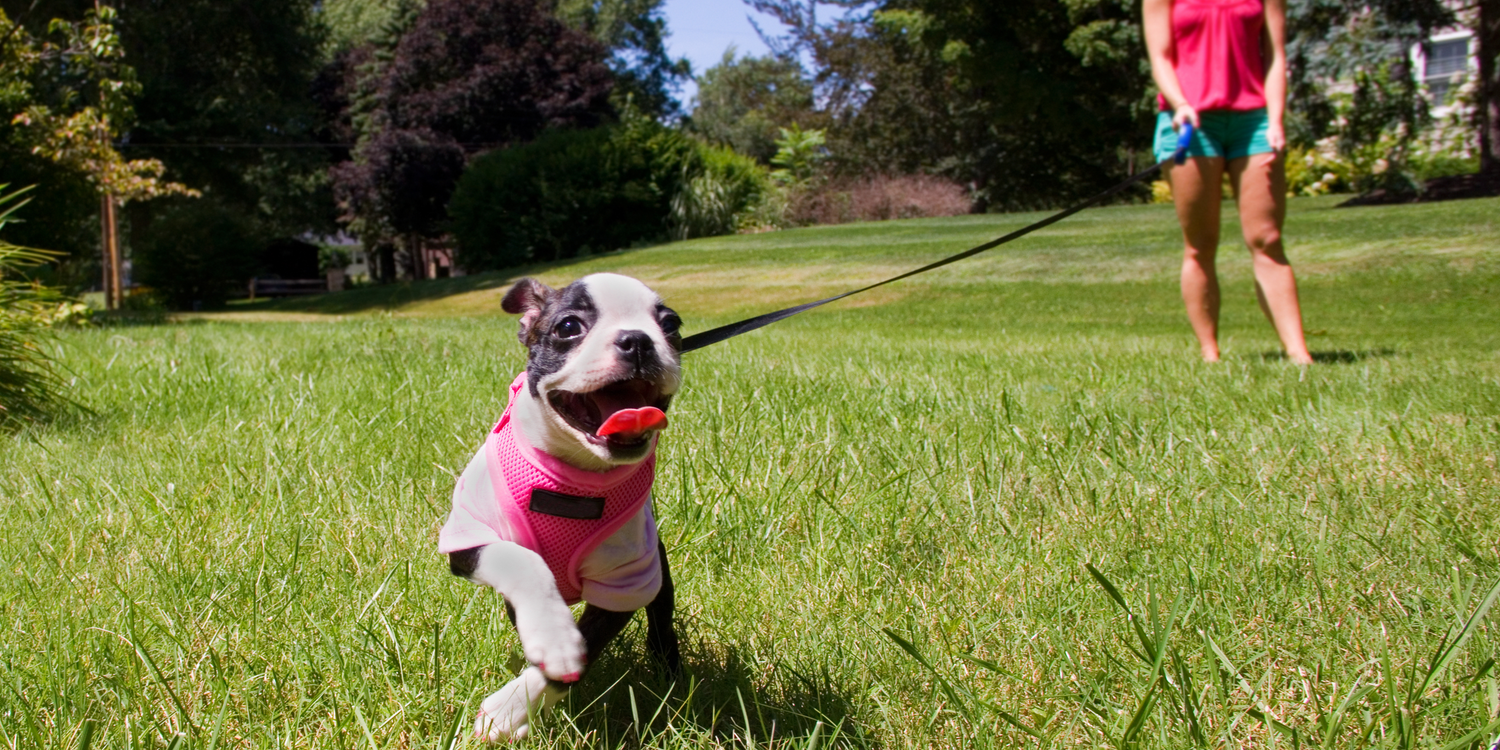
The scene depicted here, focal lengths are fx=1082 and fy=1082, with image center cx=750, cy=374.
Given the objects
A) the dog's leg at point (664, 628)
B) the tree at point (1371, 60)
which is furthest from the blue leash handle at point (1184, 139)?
the tree at point (1371, 60)

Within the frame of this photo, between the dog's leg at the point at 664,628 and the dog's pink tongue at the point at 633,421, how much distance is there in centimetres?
49

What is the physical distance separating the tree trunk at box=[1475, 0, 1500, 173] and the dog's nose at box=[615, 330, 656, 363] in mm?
22865

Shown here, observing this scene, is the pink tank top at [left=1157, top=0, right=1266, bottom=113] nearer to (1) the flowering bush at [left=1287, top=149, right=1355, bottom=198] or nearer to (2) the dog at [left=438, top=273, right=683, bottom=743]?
(2) the dog at [left=438, top=273, right=683, bottom=743]

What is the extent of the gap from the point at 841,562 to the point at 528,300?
1033 mm

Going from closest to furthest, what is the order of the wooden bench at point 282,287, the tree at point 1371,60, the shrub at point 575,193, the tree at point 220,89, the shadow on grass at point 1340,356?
the shadow on grass at point 1340,356
the tree at point 1371,60
the shrub at point 575,193
the tree at point 220,89
the wooden bench at point 282,287

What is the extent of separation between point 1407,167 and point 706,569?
72.7 feet

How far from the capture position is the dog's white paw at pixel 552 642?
1638 millimetres

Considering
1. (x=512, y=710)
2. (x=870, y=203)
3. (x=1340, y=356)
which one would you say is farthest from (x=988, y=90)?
(x=512, y=710)

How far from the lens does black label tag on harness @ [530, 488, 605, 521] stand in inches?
73.4

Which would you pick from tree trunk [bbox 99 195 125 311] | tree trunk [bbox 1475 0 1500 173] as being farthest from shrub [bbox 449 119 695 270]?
tree trunk [bbox 1475 0 1500 173]

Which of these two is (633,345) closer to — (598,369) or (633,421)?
(598,369)

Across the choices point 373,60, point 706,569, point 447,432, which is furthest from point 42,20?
point 706,569

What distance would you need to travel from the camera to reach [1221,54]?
5402 millimetres

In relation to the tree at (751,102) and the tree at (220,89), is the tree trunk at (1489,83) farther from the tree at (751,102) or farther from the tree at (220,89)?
the tree at (220,89)
